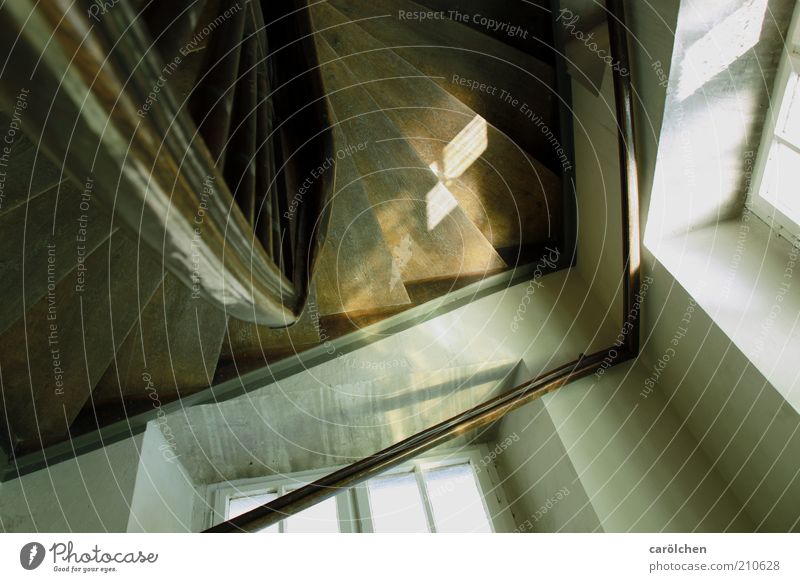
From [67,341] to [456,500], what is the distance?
90.3 inches

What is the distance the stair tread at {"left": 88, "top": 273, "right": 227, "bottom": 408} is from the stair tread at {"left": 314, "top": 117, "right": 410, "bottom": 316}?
0.67 meters

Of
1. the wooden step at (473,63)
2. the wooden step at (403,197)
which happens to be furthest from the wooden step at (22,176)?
the wooden step at (473,63)

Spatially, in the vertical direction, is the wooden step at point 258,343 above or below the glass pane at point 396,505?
above

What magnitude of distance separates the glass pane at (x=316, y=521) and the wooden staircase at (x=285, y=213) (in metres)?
1.07

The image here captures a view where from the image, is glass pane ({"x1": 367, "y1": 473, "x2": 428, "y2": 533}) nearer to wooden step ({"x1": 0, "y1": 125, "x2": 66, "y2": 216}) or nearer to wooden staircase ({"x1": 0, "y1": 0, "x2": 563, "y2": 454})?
wooden staircase ({"x1": 0, "y1": 0, "x2": 563, "y2": 454})

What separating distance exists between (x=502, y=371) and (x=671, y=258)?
3.44 ft

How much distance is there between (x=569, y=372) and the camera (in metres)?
2.61

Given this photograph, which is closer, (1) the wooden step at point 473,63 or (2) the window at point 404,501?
(1) the wooden step at point 473,63

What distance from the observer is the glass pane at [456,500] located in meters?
3.23

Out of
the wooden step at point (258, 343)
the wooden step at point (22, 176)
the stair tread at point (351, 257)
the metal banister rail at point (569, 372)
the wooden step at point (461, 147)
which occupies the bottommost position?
the metal banister rail at point (569, 372)

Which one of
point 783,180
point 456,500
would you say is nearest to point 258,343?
point 456,500

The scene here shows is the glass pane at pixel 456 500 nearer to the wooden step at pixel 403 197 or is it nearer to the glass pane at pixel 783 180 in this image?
the wooden step at pixel 403 197

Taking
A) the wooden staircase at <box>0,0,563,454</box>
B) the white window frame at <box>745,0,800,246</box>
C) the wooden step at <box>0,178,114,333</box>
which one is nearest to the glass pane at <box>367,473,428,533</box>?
the wooden staircase at <box>0,0,563,454</box>

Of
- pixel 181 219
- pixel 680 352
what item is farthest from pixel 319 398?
pixel 181 219
